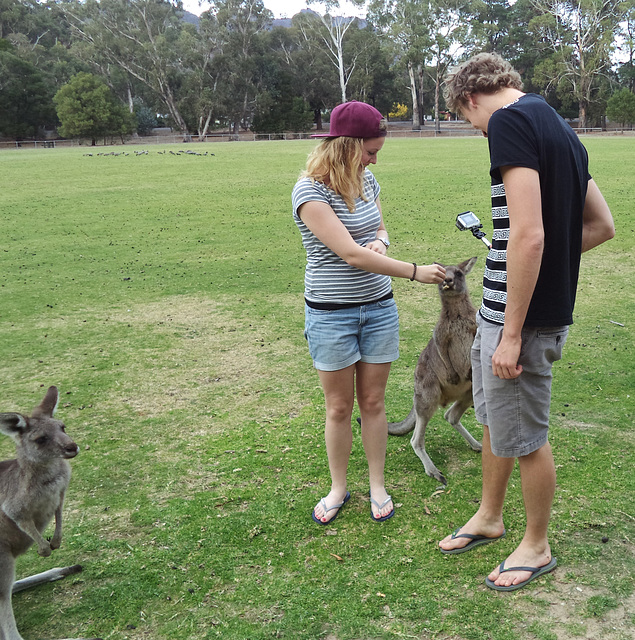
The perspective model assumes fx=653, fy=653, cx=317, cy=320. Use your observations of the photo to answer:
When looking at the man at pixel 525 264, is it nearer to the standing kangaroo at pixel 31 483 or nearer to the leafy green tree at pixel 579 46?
the standing kangaroo at pixel 31 483

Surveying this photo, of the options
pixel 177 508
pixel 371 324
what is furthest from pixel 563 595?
pixel 177 508

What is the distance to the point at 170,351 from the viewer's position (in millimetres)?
5750

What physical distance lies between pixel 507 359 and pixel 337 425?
101cm

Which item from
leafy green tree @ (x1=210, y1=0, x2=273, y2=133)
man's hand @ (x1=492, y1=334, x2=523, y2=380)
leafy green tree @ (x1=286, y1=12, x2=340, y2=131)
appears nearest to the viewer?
man's hand @ (x1=492, y1=334, x2=523, y2=380)

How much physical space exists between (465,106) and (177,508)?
7.67 ft

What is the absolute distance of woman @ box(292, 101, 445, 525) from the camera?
274 centimetres

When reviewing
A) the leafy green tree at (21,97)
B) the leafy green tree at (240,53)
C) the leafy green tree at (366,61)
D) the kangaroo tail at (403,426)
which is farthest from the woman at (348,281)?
the leafy green tree at (366,61)

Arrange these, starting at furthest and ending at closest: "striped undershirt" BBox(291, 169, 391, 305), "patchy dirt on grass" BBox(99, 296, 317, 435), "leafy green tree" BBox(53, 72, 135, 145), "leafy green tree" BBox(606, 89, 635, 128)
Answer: "leafy green tree" BBox(53, 72, 135, 145), "leafy green tree" BBox(606, 89, 635, 128), "patchy dirt on grass" BBox(99, 296, 317, 435), "striped undershirt" BBox(291, 169, 391, 305)

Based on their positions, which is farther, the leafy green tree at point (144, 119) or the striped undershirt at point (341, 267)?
the leafy green tree at point (144, 119)

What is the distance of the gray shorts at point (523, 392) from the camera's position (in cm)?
238

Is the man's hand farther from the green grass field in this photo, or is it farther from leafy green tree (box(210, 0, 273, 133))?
leafy green tree (box(210, 0, 273, 133))

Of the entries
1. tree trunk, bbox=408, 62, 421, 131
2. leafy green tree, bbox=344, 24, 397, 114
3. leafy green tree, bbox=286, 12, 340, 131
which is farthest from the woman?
leafy green tree, bbox=286, 12, 340, 131

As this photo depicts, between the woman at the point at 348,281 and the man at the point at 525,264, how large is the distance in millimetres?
465

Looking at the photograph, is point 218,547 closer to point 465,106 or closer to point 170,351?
point 465,106
